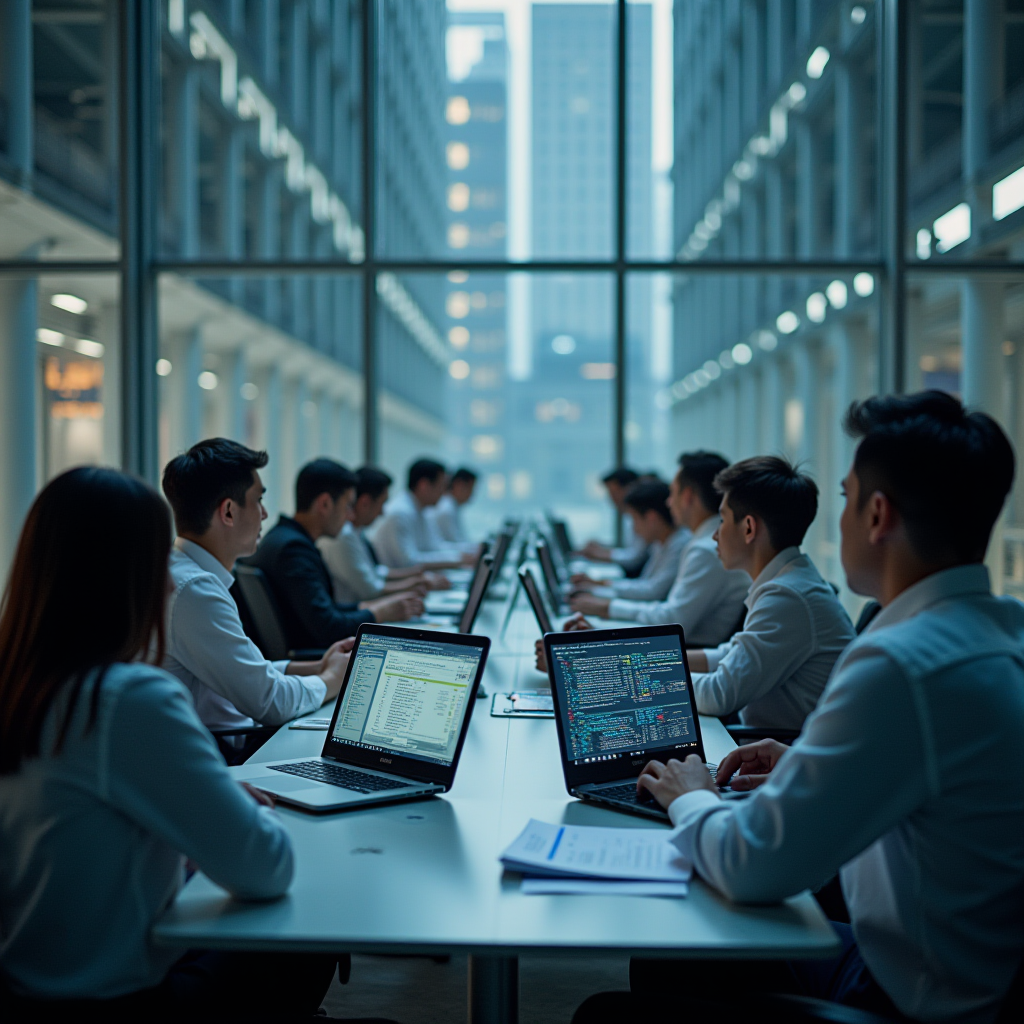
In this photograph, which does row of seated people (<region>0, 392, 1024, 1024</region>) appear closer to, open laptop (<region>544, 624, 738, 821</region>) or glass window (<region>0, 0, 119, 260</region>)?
open laptop (<region>544, 624, 738, 821</region>)

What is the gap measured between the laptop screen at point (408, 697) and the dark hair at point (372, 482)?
3560 mm

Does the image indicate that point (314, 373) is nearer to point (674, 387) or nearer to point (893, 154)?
point (674, 387)

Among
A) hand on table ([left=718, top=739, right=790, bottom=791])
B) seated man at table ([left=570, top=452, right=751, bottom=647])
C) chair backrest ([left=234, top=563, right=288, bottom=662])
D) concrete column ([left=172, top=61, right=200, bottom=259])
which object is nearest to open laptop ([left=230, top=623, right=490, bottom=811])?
hand on table ([left=718, top=739, right=790, bottom=791])

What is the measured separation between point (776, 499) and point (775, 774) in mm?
1429

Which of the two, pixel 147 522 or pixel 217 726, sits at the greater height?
pixel 147 522

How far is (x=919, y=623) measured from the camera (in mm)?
1372

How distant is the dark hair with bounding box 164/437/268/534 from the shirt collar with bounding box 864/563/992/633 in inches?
70.1

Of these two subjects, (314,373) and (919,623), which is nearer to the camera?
(919,623)

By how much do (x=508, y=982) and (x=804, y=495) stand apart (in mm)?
1605

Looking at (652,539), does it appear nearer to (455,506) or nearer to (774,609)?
(774,609)

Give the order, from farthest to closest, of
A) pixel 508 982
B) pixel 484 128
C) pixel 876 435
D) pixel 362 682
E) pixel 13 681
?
pixel 484 128 < pixel 362 682 < pixel 508 982 < pixel 876 435 < pixel 13 681

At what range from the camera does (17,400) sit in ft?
21.0

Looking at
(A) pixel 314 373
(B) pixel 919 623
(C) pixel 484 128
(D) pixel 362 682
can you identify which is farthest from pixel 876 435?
(A) pixel 314 373

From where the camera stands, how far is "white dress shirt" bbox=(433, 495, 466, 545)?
9.96 m
